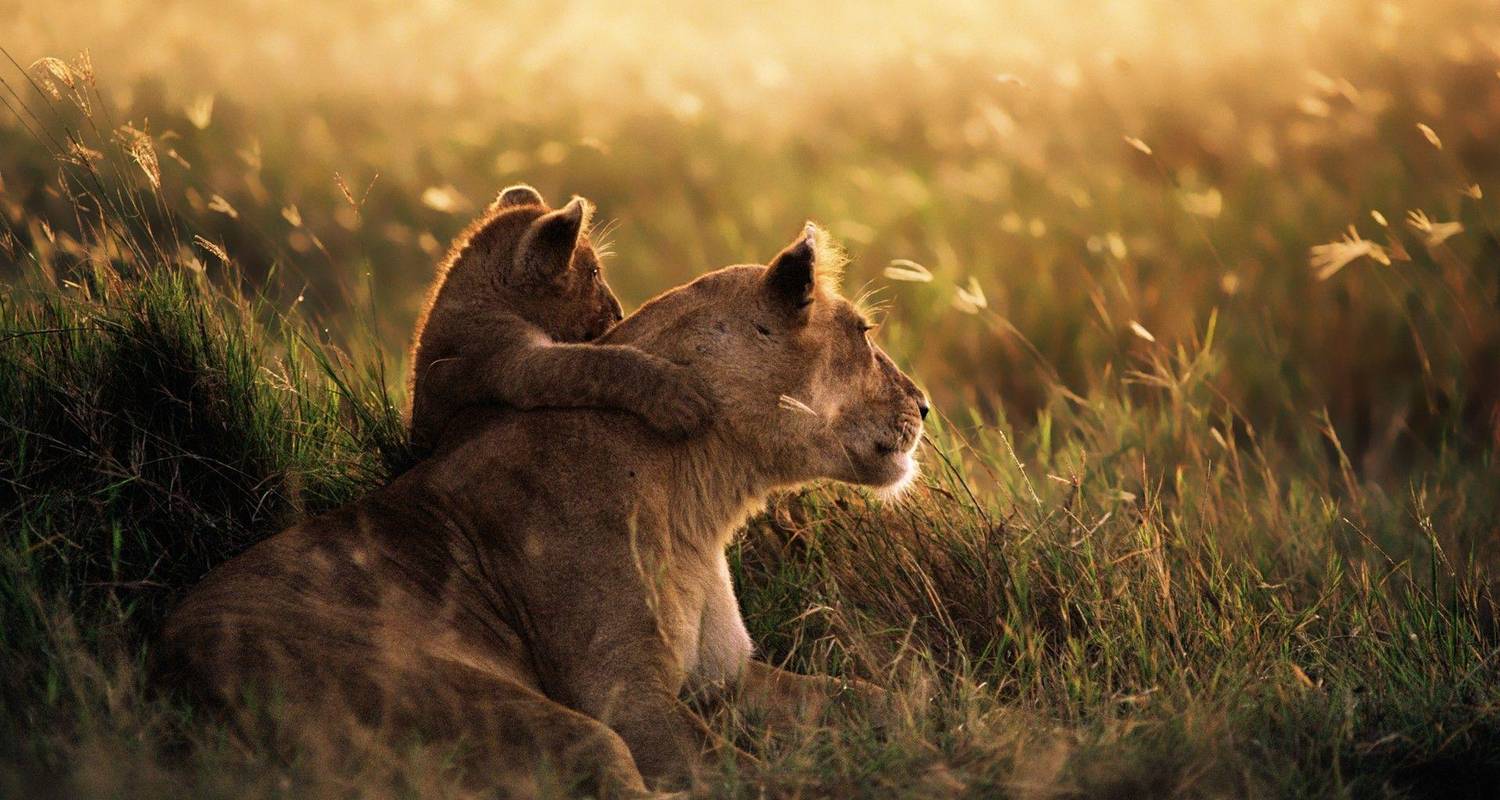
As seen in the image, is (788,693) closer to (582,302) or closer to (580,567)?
(580,567)

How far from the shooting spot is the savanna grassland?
402 centimetres

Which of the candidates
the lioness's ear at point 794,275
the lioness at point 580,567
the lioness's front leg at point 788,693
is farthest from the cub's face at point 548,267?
the lioness's front leg at point 788,693

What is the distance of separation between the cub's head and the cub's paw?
2.81 ft

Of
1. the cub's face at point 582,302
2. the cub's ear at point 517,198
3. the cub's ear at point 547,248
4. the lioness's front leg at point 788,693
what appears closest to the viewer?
the lioness's front leg at point 788,693

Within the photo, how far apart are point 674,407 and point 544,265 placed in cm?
102

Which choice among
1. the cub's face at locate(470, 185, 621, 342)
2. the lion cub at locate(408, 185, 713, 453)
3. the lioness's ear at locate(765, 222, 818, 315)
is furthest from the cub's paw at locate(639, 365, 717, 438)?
the cub's face at locate(470, 185, 621, 342)

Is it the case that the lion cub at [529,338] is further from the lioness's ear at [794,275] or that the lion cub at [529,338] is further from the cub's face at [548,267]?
the lioness's ear at [794,275]

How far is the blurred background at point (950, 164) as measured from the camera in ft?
27.8

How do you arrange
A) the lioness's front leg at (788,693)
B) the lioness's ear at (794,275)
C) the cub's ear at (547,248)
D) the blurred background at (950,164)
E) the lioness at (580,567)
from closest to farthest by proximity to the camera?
1. the lioness at (580,567)
2. the lioness's front leg at (788,693)
3. the lioness's ear at (794,275)
4. the cub's ear at (547,248)
5. the blurred background at (950,164)

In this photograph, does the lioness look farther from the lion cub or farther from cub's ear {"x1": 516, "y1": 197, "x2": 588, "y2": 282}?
cub's ear {"x1": 516, "y1": 197, "x2": 588, "y2": 282}

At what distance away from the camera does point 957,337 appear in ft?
30.9

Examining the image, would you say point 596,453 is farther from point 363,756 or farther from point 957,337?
point 957,337

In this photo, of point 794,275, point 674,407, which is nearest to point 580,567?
point 674,407

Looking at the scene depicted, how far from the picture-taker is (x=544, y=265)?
5.27 meters
